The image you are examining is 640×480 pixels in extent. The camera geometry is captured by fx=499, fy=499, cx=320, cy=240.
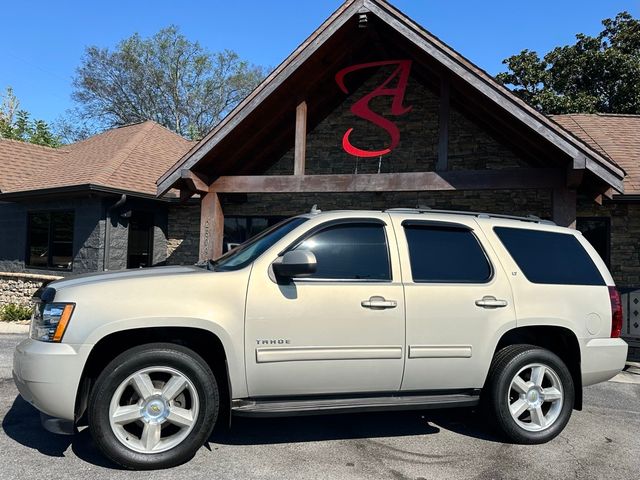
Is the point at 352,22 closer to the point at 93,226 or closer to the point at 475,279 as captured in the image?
the point at 475,279

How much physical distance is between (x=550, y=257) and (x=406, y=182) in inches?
155

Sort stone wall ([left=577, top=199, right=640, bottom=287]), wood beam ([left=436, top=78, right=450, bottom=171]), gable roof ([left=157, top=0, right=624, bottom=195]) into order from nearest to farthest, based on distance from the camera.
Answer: gable roof ([left=157, top=0, right=624, bottom=195]) → wood beam ([left=436, top=78, right=450, bottom=171]) → stone wall ([left=577, top=199, right=640, bottom=287])

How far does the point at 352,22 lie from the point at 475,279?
5844mm

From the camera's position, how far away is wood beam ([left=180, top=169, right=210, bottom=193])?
8719 mm

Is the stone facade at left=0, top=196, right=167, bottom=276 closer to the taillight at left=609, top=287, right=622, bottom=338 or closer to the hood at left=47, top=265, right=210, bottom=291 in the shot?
the hood at left=47, top=265, right=210, bottom=291

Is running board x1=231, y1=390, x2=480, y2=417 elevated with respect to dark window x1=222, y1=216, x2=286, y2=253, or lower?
lower

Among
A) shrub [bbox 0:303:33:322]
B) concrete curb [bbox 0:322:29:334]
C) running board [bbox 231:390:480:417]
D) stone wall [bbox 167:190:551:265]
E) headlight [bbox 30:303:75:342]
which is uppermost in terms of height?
stone wall [bbox 167:190:551:265]

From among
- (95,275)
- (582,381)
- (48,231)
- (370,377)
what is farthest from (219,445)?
(48,231)

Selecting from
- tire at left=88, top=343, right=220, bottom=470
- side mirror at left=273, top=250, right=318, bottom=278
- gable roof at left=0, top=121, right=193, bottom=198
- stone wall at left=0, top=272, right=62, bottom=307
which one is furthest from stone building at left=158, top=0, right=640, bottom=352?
tire at left=88, top=343, right=220, bottom=470

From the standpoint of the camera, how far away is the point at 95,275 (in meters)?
4.07

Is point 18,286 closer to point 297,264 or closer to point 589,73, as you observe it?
point 297,264

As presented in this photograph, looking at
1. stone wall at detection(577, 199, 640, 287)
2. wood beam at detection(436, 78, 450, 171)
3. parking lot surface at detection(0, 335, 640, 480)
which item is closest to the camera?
parking lot surface at detection(0, 335, 640, 480)

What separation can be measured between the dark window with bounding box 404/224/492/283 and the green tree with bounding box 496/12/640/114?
20.7 m

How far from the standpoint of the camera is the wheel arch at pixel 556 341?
14.4 feet
